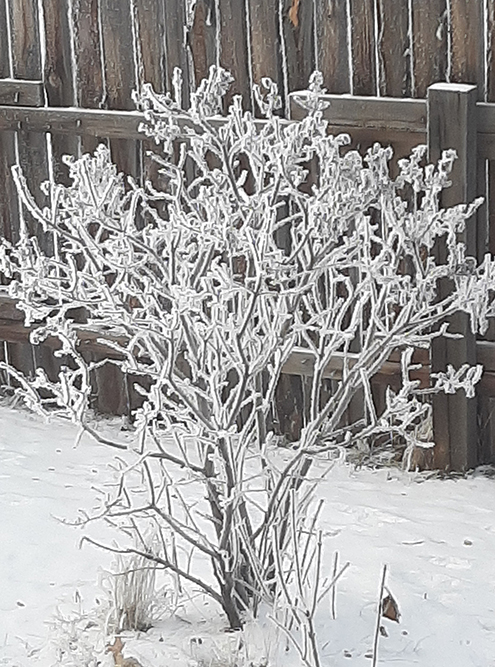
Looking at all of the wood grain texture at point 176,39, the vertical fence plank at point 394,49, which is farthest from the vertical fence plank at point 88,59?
the vertical fence plank at point 394,49

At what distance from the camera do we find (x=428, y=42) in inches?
177

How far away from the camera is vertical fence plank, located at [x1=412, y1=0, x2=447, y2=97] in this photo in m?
4.45

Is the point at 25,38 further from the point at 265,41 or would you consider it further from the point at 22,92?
the point at 265,41

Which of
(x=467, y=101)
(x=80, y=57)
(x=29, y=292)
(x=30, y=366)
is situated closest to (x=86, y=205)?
(x=29, y=292)

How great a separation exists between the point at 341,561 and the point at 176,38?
2.22m

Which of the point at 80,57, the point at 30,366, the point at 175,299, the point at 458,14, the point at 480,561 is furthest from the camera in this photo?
the point at 30,366

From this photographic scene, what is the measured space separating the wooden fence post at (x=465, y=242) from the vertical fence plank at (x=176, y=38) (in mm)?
1096

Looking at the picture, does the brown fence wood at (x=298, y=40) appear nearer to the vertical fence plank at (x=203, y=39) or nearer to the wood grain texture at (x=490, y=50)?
the vertical fence plank at (x=203, y=39)

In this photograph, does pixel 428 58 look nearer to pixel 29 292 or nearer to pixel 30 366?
pixel 29 292

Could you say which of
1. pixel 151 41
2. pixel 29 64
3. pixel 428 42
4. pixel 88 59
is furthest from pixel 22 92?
pixel 428 42

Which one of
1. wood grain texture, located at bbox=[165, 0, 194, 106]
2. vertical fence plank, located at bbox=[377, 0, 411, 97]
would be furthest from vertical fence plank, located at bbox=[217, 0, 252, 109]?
vertical fence plank, located at bbox=[377, 0, 411, 97]

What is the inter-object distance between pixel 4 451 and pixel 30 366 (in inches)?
27.8

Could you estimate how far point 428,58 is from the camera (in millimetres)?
4504

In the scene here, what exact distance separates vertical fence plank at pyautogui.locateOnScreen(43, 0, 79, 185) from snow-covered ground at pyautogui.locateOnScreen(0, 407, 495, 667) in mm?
1308
